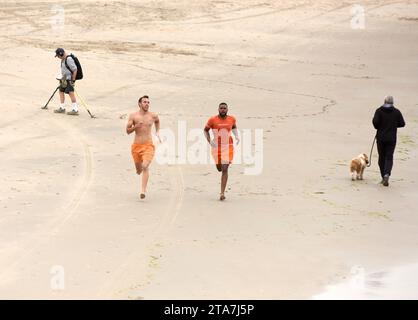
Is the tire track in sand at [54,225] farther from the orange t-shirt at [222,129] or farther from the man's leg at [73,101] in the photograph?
the man's leg at [73,101]

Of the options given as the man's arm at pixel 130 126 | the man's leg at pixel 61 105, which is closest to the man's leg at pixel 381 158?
the man's arm at pixel 130 126

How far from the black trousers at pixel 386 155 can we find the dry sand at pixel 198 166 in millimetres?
299

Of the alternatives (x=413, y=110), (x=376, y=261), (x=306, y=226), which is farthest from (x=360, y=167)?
(x=413, y=110)

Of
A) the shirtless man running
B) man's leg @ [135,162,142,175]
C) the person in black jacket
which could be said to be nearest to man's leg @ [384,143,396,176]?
the person in black jacket

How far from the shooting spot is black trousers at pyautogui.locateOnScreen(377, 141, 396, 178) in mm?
16719

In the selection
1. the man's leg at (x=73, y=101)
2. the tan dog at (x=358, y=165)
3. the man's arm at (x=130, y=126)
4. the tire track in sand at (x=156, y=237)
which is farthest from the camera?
the man's leg at (x=73, y=101)

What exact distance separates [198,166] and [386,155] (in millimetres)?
3123

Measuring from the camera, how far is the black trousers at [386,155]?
1672 cm

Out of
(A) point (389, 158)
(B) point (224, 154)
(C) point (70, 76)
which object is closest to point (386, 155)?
(A) point (389, 158)

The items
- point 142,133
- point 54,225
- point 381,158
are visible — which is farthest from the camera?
point 381,158

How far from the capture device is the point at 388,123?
16781 millimetres

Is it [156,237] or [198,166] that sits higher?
[198,166]

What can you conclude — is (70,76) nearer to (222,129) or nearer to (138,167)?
(138,167)
